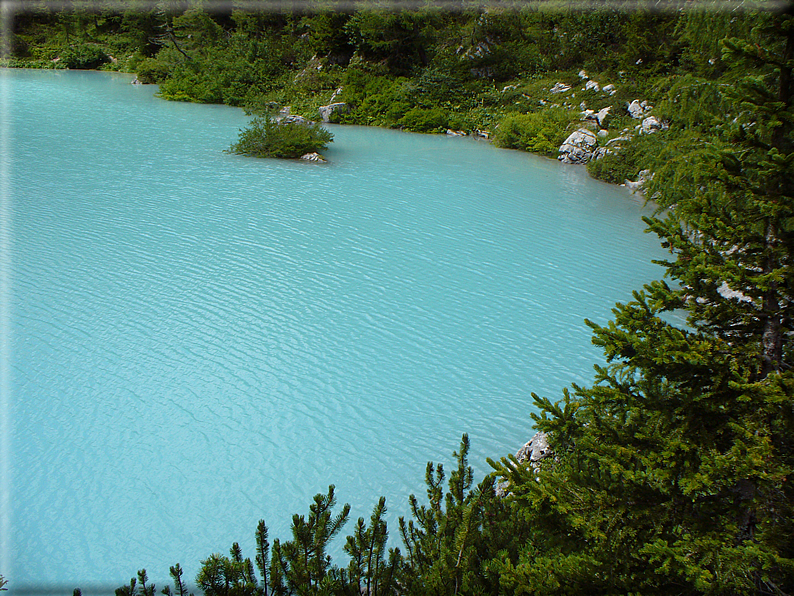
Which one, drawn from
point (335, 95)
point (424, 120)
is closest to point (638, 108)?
point (424, 120)

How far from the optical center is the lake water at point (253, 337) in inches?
180

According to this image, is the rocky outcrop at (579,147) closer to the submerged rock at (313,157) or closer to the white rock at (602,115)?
the white rock at (602,115)

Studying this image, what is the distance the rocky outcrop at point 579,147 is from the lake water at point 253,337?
3.89m

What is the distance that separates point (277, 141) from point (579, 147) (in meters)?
9.89

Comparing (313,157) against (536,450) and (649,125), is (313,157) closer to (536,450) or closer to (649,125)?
(649,125)

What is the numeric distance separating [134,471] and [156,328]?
2777 mm

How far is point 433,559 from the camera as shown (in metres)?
2.74

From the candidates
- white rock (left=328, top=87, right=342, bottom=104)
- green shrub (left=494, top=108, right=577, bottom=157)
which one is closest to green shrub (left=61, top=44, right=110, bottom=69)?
white rock (left=328, top=87, right=342, bottom=104)

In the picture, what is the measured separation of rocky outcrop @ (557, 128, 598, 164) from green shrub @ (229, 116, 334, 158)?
825 centimetres

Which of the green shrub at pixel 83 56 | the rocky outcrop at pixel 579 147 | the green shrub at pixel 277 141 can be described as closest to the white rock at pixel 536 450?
the green shrub at pixel 277 141

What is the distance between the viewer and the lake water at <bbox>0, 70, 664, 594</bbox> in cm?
457

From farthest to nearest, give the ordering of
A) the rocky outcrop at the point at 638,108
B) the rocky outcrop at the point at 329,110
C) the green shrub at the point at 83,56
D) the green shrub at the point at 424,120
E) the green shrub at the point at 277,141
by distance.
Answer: the green shrub at the point at 83,56
the rocky outcrop at the point at 329,110
the green shrub at the point at 424,120
the rocky outcrop at the point at 638,108
the green shrub at the point at 277,141

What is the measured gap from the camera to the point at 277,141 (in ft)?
54.2

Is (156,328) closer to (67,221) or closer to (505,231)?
(67,221)
